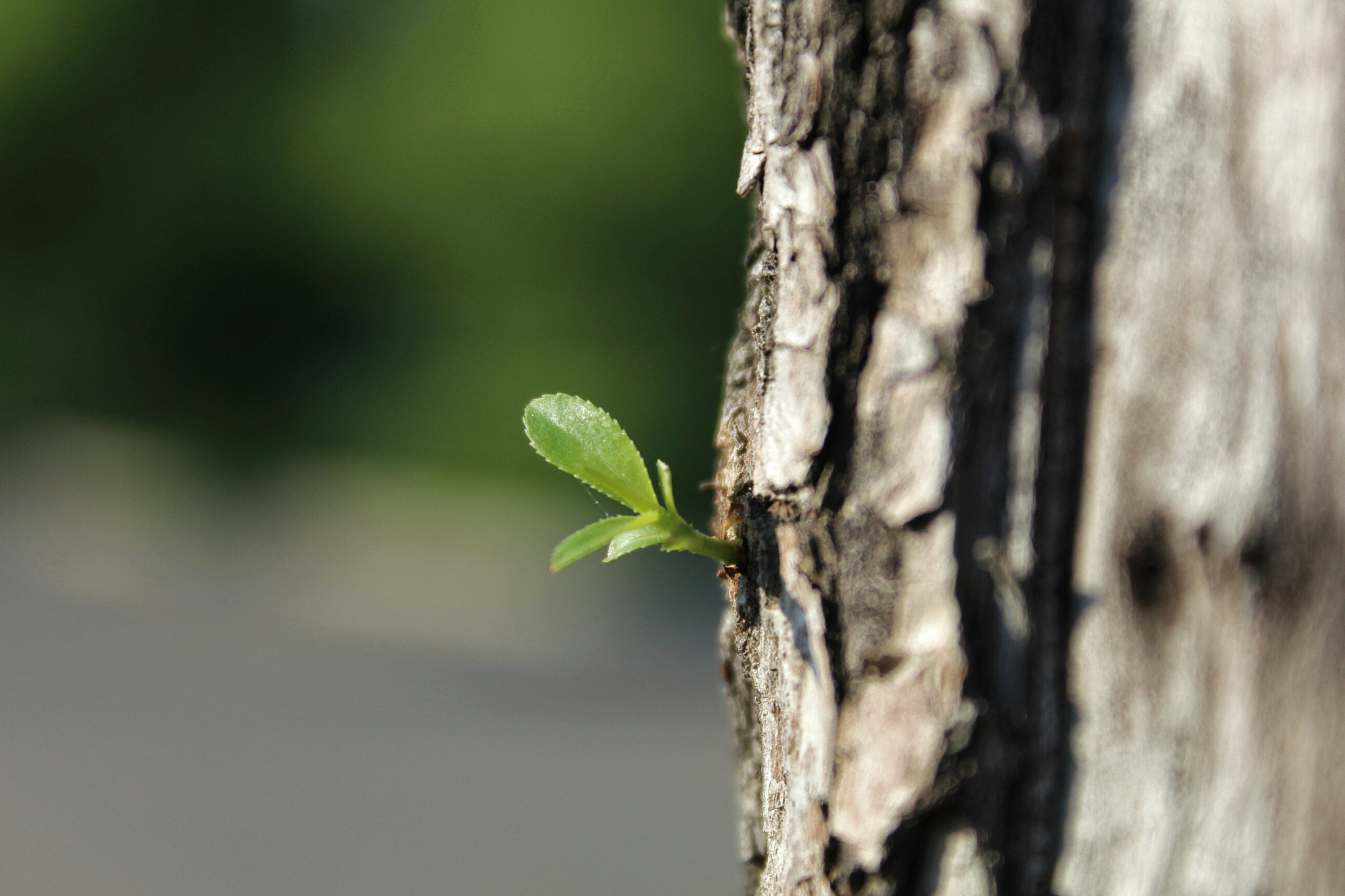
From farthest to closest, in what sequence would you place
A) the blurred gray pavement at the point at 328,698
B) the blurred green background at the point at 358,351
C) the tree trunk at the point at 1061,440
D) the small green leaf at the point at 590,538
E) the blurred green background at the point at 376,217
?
1. the blurred green background at the point at 376,217
2. the blurred green background at the point at 358,351
3. the blurred gray pavement at the point at 328,698
4. the small green leaf at the point at 590,538
5. the tree trunk at the point at 1061,440

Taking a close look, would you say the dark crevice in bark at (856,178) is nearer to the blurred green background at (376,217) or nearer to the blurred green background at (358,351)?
the blurred green background at (358,351)

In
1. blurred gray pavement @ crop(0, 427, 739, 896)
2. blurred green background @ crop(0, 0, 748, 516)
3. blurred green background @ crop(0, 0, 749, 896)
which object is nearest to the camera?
A: blurred gray pavement @ crop(0, 427, 739, 896)

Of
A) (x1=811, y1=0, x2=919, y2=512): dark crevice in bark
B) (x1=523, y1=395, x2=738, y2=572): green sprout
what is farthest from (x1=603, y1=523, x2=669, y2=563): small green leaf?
(x1=811, y1=0, x2=919, y2=512): dark crevice in bark

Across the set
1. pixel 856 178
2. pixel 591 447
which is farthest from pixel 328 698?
pixel 856 178

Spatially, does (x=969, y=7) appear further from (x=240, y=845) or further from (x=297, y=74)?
(x=297, y=74)

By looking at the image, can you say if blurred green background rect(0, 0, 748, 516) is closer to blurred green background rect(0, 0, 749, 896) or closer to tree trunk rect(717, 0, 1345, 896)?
blurred green background rect(0, 0, 749, 896)

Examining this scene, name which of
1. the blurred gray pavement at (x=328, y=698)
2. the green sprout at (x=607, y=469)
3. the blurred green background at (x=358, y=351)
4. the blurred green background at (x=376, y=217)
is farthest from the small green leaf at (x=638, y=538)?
the blurred green background at (x=376, y=217)

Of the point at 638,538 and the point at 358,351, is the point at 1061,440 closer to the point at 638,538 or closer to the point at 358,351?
the point at 638,538
